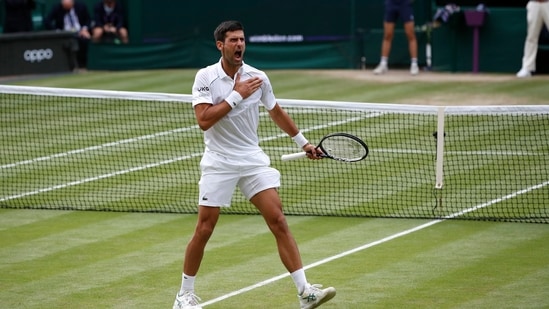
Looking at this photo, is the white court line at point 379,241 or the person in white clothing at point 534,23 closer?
the white court line at point 379,241

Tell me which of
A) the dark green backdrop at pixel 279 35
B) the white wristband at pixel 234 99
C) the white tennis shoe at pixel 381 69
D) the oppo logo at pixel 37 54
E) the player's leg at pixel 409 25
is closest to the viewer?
the white wristband at pixel 234 99

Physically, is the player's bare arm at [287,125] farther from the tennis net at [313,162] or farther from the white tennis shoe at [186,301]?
the tennis net at [313,162]

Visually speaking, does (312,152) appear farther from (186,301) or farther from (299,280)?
(186,301)

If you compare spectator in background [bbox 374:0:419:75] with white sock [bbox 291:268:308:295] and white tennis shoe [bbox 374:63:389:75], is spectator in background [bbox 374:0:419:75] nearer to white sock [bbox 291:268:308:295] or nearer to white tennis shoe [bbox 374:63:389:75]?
white tennis shoe [bbox 374:63:389:75]

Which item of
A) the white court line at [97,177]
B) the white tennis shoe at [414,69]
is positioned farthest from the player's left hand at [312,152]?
the white tennis shoe at [414,69]

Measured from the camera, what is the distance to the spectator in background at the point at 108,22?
25.2m

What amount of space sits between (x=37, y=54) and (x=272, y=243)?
560 inches

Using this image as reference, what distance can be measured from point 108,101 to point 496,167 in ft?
29.3

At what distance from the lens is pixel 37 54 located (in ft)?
79.4

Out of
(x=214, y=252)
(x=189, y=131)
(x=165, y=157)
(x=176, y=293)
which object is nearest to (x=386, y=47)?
(x=189, y=131)

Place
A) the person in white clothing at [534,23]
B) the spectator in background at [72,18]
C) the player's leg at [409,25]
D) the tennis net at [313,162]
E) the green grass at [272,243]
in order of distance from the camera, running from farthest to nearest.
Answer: the spectator in background at [72,18], the player's leg at [409,25], the person in white clothing at [534,23], the tennis net at [313,162], the green grass at [272,243]

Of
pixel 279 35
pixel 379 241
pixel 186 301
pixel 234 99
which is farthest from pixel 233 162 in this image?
pixel 279 35

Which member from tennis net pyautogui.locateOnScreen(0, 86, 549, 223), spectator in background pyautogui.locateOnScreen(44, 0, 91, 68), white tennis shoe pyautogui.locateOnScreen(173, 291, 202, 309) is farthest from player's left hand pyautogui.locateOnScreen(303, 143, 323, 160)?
spectator in background pyautogui.locateOnScreen(44, 0, 91, 68)

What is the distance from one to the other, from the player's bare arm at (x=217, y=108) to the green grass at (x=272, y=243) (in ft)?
5.06
